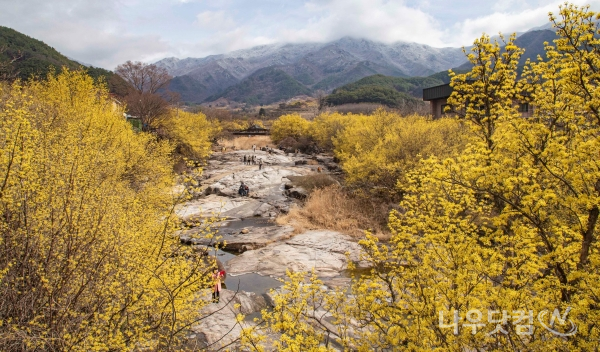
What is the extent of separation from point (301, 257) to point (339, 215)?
6222 millimetres

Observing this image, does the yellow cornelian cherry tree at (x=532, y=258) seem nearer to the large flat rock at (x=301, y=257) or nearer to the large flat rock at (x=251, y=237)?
the large flat rock at (x=301, y=257)

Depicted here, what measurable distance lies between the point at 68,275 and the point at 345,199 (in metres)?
19.9

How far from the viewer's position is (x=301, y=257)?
1756 cm

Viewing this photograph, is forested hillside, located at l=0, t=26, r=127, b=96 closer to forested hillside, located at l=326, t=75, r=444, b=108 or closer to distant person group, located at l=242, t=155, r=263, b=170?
distant person group, located at l=242, t=155, r=263, b=170

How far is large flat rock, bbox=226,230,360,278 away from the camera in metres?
16.4

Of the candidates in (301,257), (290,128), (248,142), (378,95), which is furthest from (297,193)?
(378,95)

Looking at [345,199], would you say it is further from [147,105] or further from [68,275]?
[147,105]

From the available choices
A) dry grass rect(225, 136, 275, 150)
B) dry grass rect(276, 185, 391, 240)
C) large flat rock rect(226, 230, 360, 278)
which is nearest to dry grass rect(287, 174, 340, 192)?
dry grass rect(276, 185, 391, 240)

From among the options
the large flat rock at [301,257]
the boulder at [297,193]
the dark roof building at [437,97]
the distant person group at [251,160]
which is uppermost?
the dark roof building at [437,97]

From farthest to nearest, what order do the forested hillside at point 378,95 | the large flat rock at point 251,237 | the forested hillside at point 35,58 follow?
the forested hillside at point 378,95 → the forested hillside at point 35,58 → the large flat rock at point 251,237

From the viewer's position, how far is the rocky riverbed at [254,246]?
10.9m

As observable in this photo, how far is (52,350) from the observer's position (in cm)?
581

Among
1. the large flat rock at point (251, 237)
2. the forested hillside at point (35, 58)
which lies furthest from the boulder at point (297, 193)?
the forested hillside at point (35, 58)

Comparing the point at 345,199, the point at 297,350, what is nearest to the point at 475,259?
the point at 297,350
